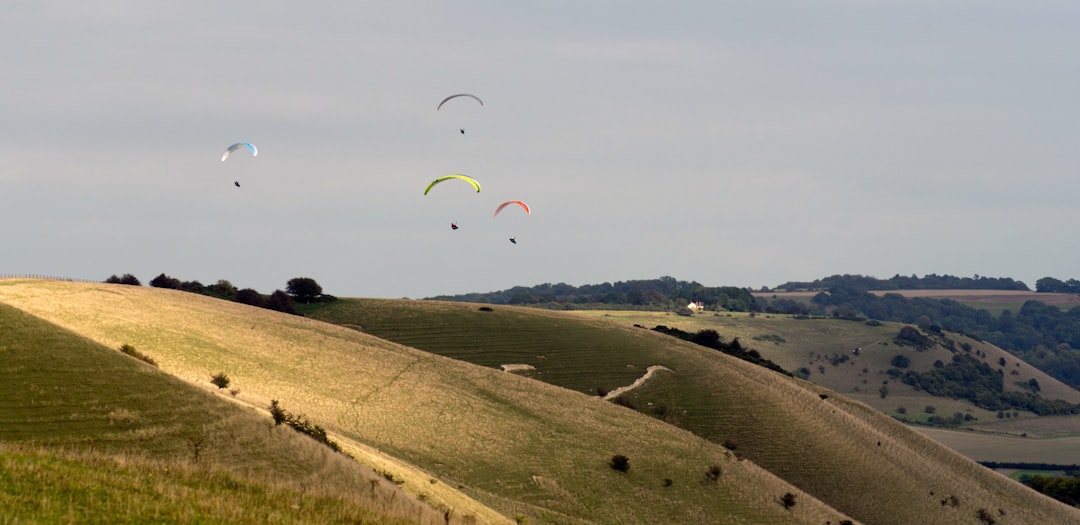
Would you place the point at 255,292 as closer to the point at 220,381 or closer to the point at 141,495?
the point at 220,381

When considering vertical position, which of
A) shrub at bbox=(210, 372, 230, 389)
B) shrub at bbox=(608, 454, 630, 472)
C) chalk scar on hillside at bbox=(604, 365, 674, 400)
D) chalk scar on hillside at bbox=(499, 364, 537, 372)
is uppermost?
shrub at bbox=(210, 372, 230, 389)

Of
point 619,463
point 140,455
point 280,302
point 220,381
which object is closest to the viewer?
point 140,455

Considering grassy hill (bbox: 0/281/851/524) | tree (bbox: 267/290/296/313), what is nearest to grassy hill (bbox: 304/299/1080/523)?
tree (bbox: 267/290/296/313)

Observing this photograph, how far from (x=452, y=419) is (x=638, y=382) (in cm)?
4191

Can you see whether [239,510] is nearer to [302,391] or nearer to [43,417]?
[43,417]

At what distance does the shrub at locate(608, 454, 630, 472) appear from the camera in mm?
75188

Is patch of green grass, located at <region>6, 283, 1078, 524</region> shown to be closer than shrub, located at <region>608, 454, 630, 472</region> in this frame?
Yes

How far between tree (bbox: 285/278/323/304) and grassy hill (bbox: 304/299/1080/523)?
4.82m

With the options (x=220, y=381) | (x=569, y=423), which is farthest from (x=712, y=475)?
(x=220, y=381)

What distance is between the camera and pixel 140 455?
43.9 metres

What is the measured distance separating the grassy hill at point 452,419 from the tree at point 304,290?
4390 cm

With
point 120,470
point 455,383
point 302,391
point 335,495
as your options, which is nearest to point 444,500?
point 335,495

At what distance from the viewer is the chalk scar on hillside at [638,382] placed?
10891 centimetres

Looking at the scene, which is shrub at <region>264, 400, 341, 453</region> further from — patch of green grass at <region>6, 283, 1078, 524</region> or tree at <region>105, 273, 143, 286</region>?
tree at <region>105, 273, 143, 286</region>
